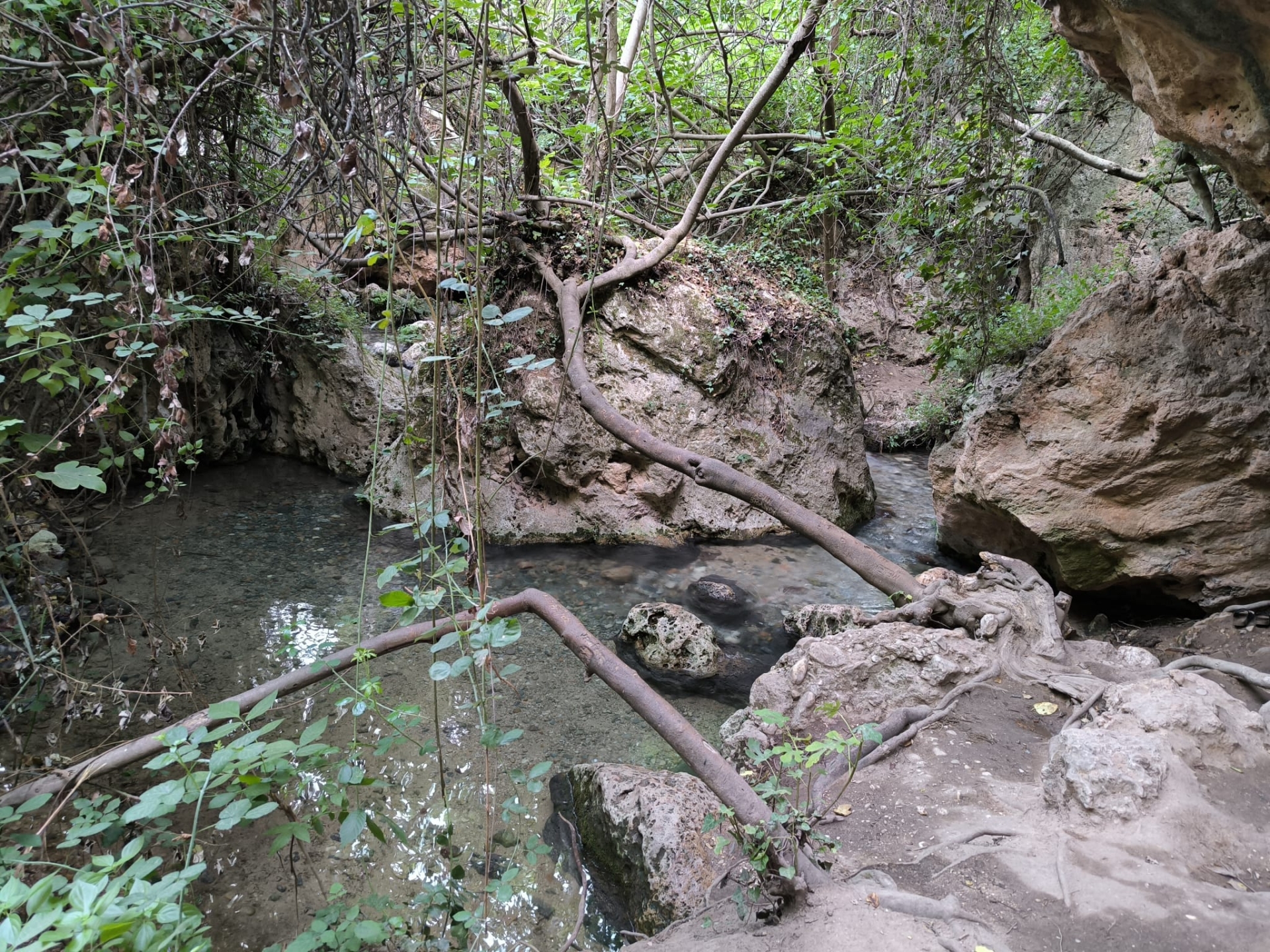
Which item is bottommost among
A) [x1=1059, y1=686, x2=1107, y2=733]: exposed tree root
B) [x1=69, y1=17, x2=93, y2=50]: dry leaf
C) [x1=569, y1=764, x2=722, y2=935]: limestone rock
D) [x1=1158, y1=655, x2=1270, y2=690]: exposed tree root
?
[x1=569, y1=764, x2=722, y2=935]: limestone rock

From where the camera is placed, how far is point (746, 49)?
7.91 meters

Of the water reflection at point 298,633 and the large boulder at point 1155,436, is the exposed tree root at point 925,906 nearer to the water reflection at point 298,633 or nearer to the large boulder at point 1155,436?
the water reflection at point 298,633

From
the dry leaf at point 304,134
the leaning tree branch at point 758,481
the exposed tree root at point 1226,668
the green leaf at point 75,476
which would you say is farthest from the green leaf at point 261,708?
the exposed tree root at point 1226,668

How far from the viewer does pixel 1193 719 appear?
243 centimetres

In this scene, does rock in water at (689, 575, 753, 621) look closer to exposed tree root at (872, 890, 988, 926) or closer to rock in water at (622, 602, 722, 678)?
rock in water at (622, 602, 722, 678)

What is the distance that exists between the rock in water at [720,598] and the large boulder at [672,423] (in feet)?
3.37

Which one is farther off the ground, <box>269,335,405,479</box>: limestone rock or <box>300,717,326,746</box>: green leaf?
<box>300,717,326,746</box>: green leaf

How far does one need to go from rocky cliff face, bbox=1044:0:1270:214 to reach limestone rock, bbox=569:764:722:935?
339cm

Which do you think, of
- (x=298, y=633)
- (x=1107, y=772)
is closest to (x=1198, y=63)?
(x=1107, y=772)

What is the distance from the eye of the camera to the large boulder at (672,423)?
21.2 ft

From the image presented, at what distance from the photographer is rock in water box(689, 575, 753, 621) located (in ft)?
17.2

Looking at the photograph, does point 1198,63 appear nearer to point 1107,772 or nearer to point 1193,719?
point 1193,719

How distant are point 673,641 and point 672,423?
108 inches

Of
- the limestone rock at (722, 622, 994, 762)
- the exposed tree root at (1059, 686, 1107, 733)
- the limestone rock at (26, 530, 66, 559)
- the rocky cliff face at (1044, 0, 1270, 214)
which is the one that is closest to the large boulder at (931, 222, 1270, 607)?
the rocky cliff face at (1044, 0, 1270, 214)
